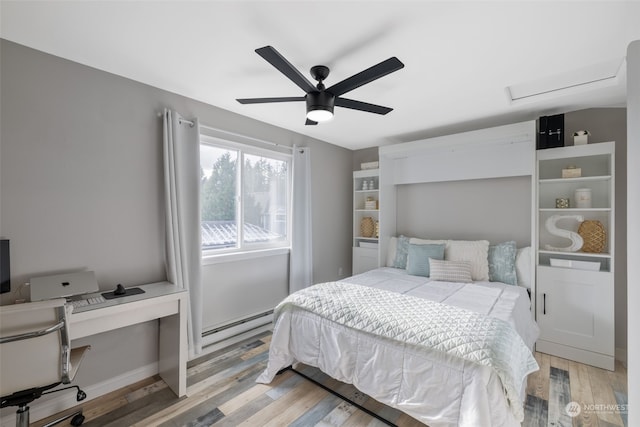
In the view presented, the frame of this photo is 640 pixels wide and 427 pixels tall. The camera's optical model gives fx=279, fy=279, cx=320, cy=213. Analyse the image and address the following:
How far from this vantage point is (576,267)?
263cm

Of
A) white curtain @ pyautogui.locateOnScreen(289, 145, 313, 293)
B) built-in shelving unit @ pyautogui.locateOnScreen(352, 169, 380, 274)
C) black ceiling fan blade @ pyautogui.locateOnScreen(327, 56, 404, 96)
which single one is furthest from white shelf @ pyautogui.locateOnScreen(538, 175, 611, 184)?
white curtain @ pyautogui.locateOnScreen(289, 145, 313, 293)

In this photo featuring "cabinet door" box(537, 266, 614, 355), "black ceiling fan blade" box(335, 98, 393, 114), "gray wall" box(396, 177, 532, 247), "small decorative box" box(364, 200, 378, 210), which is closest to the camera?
"black ceiling fan blade" box(335, 98, 393, 114)

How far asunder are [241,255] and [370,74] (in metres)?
2.25

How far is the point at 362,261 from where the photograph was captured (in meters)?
4.20

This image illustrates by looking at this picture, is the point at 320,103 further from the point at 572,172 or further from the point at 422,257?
the point at 572,172

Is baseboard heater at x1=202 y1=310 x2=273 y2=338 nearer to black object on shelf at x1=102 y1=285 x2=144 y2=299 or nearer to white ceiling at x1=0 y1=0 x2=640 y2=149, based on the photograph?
black object on shelf at x1=102 y1=285 x2=144 y2=299

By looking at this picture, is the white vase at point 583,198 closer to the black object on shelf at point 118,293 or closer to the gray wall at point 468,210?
the gray wall at point 468,210

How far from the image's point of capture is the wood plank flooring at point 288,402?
6.07 ft

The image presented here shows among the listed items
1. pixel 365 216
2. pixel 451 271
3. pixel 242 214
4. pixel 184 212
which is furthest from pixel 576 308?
pixel 184 212

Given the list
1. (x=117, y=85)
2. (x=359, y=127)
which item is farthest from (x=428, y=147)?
(x=117, y=85)

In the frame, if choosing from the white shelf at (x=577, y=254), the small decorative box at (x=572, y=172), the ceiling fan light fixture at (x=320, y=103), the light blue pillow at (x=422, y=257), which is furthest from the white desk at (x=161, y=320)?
the small decorative box at (x=572, y=172)

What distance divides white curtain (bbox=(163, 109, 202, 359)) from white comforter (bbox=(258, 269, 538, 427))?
0.81 m

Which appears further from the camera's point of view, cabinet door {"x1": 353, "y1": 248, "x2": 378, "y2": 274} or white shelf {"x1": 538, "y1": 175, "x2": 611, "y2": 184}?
cabinet door {"x1": 353, "y1": 248, "x2": 378, "y2": 274}

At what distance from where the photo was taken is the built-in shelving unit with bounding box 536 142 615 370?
2.51 m
